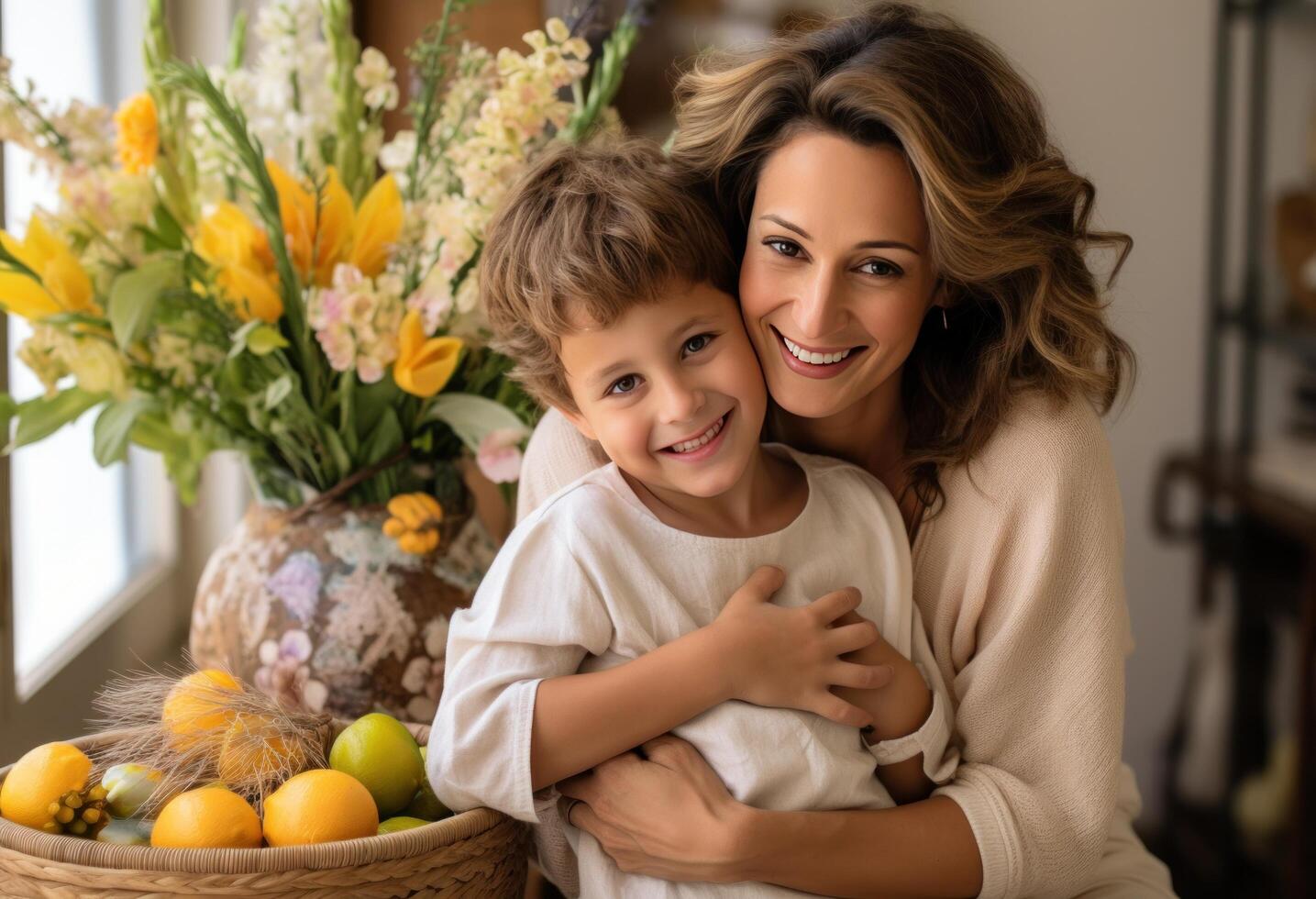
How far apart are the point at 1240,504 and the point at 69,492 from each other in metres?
2.37

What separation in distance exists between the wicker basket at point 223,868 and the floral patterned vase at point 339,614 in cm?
36

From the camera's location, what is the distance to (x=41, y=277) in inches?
52.5

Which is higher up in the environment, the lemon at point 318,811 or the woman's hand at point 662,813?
the lemon at point 318,811

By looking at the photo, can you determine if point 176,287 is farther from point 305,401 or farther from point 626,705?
point 626,705

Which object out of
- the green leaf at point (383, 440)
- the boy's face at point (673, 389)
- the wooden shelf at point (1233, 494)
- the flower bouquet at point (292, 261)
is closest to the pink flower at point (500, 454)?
the flower bouquet at point (292, 261)

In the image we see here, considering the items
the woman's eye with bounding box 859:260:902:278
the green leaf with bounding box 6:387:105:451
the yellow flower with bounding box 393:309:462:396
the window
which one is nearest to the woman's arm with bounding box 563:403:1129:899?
the woman's eye with bounding box 859:260:902:278

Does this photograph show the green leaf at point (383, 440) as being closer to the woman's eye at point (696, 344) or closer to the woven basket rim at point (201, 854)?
the woman's eye at point (696, 344)

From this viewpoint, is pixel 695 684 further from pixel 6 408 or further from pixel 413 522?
pixel 6 408

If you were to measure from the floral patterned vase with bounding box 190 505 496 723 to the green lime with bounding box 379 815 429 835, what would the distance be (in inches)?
11.3

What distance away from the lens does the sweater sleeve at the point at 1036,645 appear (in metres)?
1.21

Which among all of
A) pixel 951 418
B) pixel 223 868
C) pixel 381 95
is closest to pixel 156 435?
pixel 381 95

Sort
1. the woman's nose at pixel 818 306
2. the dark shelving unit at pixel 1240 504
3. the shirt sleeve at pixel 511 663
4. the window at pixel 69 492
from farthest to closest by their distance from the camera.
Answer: the dark shelving unit at pixel 1240 504
the window at pixel 69 492
the woman's nose at pixel 818 306
the shirt sleeve at pixel 511 663

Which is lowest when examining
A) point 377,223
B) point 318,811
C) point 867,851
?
point 867,851

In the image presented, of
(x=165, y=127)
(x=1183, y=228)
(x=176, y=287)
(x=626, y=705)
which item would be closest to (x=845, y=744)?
(x=626, y=705)
